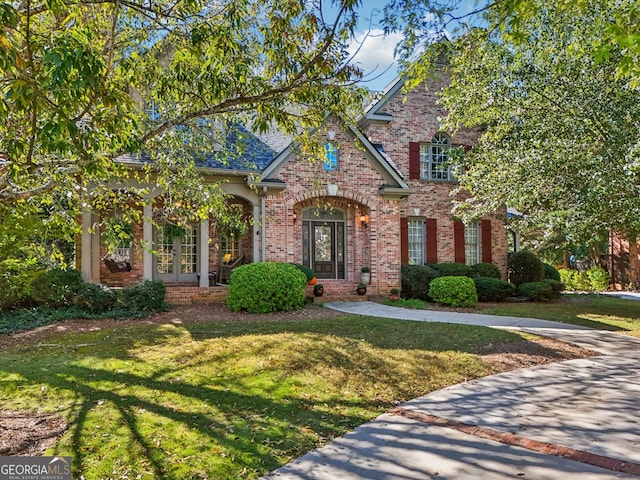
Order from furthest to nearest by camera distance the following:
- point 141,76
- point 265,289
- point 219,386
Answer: point 265,289 < point 141,76 < point 219,386

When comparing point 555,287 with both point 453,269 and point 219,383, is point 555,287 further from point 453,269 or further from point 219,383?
point 219,383

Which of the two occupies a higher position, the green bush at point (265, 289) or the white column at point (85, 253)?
the white column at point (85, 253)

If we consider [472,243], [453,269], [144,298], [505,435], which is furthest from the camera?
[472,243]

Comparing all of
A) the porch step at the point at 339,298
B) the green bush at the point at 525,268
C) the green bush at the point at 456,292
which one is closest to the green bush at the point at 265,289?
the porch step at the point at 339,298

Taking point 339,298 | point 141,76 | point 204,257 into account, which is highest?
point 141,76

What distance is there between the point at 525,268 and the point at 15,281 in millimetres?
→ 16717

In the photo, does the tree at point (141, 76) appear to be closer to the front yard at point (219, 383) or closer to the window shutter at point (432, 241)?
the front yard at point (219, 383)

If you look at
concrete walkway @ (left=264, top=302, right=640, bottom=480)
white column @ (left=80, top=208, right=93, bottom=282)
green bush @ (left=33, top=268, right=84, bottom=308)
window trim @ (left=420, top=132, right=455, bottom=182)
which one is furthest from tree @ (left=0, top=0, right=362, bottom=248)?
window trim @ (left=420, top=132, right=455, bottom=182)

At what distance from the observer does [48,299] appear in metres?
10.7

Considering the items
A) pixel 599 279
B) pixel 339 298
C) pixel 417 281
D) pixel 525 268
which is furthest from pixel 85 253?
pixel 599 279

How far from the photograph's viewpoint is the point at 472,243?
18016 millimetres

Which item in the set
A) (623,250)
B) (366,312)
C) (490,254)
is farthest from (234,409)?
(623,250)

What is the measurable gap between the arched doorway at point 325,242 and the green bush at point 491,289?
15.4ft

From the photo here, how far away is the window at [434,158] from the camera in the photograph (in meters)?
17.7
